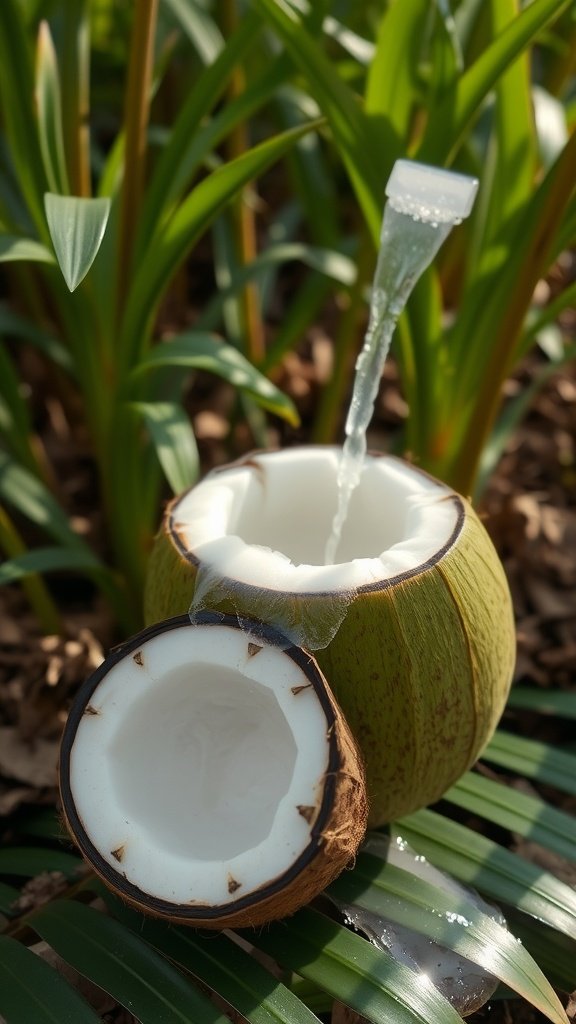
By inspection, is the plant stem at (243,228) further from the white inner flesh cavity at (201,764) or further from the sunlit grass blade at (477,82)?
the white inner flesh cavity at (201,764)

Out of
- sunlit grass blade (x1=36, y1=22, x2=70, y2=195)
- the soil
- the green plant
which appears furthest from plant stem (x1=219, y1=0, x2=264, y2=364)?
sunlit grass blade (x1=36, y1=22, x2=70, y2=195)

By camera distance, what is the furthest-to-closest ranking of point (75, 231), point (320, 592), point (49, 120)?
1. point (49, 120)
2. point (75, 231)
3. point (320, 592)

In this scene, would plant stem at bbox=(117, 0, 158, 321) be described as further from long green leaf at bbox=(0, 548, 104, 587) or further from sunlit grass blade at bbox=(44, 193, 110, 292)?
long green leaf at bbox=(0, 548, 104, 587)

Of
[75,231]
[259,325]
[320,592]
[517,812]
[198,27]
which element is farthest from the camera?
[259,325]

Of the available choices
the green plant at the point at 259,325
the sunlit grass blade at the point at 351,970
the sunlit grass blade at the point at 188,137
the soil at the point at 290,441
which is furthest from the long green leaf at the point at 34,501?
the sunlit grass blade at the point at 351,970

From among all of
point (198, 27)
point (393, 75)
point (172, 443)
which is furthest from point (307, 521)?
point (198, 27)

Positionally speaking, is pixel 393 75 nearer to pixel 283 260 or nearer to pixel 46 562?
pixel 283 260
